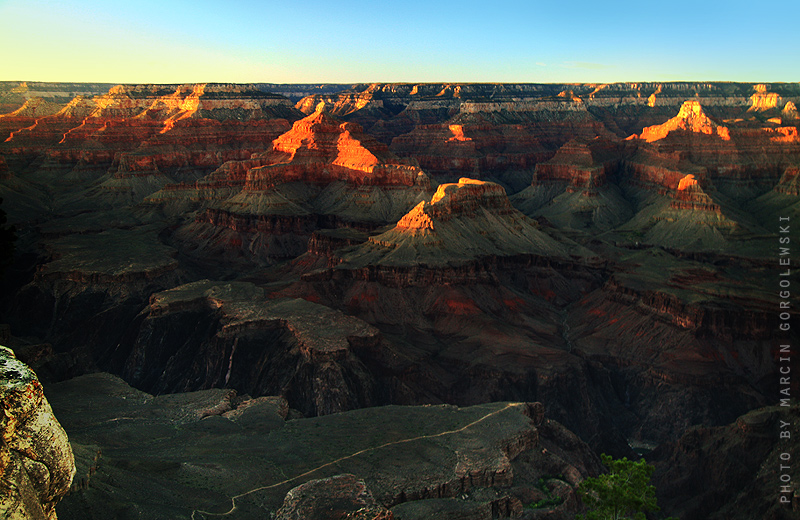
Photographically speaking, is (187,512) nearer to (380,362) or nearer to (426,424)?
(426,424)

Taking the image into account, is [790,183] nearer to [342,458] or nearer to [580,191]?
[580,191]

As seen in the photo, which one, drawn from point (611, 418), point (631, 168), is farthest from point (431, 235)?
point (631, 168)

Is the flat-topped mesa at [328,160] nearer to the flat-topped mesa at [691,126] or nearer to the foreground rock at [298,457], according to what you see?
the flat-topped mesa at [691,126]

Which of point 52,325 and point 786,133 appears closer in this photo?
point 52,325

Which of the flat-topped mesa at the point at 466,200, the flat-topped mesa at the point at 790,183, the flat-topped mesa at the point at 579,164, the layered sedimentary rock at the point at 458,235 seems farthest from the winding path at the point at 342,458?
the flat-topped mesa at the point at 579,164

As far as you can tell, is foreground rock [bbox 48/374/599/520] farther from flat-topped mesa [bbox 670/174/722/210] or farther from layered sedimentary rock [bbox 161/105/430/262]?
flat-topped mesa [bbox 670/174/722/210]
